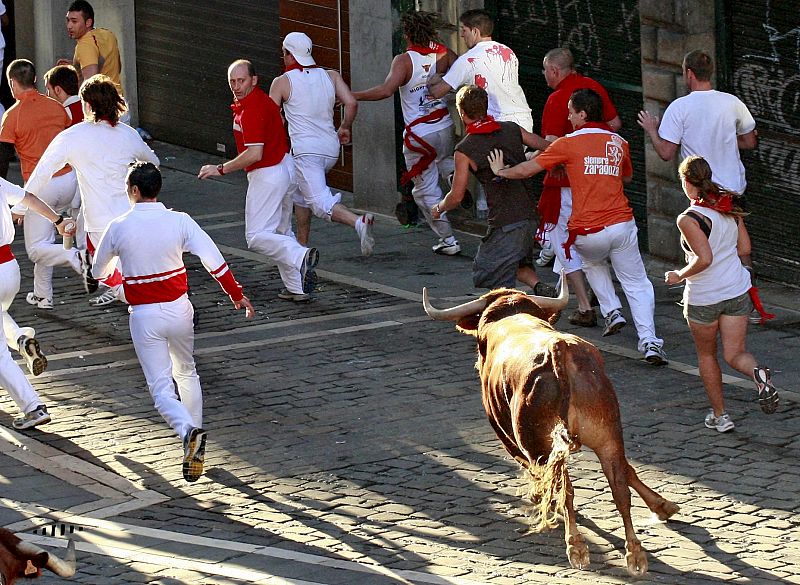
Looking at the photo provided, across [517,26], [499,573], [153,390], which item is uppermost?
[517,26]

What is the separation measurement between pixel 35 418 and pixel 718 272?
4.48 meters

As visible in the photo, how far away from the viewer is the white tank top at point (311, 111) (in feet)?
44.7

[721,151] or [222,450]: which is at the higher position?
[721,151]

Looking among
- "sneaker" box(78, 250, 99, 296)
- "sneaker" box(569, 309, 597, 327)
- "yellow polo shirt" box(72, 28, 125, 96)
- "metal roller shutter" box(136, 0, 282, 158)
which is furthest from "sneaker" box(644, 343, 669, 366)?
"metal roller shutter" box(136, 0, 282, 158)

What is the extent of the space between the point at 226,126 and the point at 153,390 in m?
11.1

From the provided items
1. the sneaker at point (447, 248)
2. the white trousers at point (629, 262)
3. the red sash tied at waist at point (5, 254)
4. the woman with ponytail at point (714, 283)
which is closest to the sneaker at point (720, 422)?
the woman with ponytail at point (714, 283)

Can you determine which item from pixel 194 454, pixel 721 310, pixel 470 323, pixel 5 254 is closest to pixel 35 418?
pixel 5 254

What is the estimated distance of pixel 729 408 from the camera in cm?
1000

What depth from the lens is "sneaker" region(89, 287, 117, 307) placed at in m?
13.4

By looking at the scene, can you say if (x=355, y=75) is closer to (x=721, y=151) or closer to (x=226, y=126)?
(x=226, y=126)

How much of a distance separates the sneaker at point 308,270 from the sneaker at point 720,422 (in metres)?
4.47

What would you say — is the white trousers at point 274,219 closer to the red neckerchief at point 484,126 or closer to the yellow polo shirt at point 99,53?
the red neckerchief at point 484,126

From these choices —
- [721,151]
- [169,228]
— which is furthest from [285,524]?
[721,151]

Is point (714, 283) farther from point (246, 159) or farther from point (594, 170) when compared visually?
point (246, 159)
